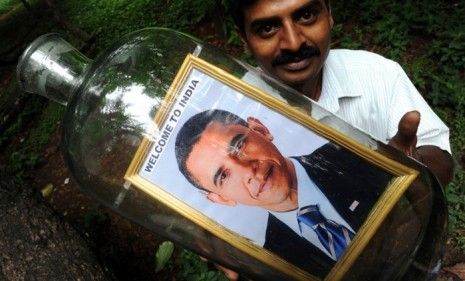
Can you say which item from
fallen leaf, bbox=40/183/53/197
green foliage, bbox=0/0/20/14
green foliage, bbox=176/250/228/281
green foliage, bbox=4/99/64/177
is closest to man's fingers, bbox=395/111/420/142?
green foliage, bbox=176/250/228/281

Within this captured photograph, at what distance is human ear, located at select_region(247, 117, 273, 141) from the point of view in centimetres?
91

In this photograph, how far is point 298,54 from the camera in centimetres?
106

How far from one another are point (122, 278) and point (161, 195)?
1.41 metres

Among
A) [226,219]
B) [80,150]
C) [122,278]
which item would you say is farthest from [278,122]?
[122,278]

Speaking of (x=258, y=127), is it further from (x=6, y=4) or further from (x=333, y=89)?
(x=6, y=4)

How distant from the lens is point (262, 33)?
1.08 metres

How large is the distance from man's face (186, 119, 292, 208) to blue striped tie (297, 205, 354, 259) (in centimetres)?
6

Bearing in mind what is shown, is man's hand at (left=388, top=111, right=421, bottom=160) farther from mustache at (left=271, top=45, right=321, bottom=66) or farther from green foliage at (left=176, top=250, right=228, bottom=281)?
green foliage at (left=176, top=250, right=228, bottom=281)

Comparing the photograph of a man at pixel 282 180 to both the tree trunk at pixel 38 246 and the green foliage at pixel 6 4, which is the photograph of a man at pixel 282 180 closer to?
the tree trunk at pixel 38 246

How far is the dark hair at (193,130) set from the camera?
36.1 inches

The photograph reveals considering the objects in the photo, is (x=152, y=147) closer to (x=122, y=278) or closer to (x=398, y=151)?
(x=398, y=151)

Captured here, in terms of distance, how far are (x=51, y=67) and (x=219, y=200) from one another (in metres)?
0.64

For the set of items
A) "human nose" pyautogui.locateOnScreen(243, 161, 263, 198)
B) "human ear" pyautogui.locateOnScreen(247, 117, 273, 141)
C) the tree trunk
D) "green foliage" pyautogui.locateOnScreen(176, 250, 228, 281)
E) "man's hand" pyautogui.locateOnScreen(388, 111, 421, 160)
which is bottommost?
"green foliage" pyautogui.locateOnScreen(176, 250, 228, 281)

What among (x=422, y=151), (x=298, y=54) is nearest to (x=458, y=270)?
(x=422, y=151)
